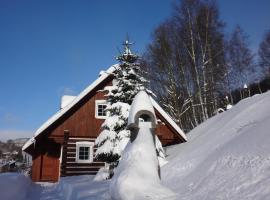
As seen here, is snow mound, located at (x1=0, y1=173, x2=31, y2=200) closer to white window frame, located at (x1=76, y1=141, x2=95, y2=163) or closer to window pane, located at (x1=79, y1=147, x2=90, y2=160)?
white window frame, located at (x1=76, y1=141, x2=95, y2=163)

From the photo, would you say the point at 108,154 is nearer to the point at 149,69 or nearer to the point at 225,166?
the point at 225,166

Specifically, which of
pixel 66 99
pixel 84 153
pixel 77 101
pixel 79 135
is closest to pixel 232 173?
pixel 77 101

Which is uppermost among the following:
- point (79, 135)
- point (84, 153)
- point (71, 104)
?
point (71, 104)

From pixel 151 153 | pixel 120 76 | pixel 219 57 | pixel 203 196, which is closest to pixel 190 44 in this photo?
pixel 219 57

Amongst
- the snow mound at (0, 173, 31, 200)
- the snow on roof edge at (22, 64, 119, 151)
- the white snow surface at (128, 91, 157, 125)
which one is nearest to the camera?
the white snow surface at (128, 91, 157, 125)

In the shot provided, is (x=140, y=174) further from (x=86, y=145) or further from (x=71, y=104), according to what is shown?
(x=86, y=145)

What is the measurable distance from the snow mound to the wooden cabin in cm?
485

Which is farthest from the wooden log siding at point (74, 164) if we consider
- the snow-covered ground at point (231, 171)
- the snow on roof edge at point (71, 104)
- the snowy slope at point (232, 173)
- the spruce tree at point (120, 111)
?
the snowy slope at point (232, 173)

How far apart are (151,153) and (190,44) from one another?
17.3 m

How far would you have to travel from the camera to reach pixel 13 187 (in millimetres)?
13445

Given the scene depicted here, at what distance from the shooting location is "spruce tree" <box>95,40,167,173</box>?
14.5 meters

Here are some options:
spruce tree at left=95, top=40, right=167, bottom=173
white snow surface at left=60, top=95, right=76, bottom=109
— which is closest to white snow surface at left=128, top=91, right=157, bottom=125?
spruce tree at left=95, top=40, right=167, bottom=173

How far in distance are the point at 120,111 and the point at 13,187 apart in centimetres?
536

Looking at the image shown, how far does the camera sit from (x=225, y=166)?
297 inches
